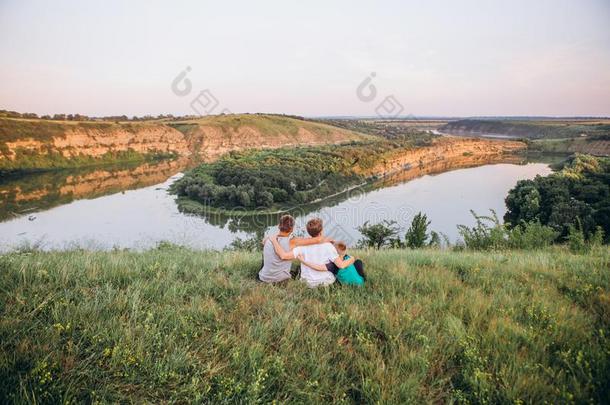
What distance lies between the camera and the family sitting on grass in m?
4.53

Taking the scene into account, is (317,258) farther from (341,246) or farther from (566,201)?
(566,201)

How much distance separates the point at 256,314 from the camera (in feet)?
11.0

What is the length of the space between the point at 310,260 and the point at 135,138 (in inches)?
3932

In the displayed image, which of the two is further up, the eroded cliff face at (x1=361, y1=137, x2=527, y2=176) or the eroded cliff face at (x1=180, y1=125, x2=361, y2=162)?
the eroded cliff face at (x1=180, y1=125, x2=361, y2=162)

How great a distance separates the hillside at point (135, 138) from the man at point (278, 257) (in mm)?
85640

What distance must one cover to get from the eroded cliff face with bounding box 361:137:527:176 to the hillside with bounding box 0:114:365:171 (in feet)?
127

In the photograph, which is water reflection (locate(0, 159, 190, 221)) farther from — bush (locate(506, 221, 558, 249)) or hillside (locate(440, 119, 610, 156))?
hillside (locate(440, 119, 610, 156))

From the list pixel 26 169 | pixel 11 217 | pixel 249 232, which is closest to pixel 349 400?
pixel 249 232

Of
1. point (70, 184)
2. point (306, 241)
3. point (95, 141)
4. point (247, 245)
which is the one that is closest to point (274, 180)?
point (247, 245)

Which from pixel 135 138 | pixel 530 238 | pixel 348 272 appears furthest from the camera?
pixel 135 138

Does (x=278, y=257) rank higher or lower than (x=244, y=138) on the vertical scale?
lower

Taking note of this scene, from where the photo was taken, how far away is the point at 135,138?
88875mm

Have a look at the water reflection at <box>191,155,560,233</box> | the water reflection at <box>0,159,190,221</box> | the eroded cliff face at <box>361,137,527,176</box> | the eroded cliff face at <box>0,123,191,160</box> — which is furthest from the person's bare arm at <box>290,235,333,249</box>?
the eroded cliff face at <box>0,123,191,160</box>

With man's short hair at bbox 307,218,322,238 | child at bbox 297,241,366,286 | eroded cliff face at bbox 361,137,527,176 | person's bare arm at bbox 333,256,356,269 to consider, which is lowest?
eroded cliff face at bbox 361,137,527,176
